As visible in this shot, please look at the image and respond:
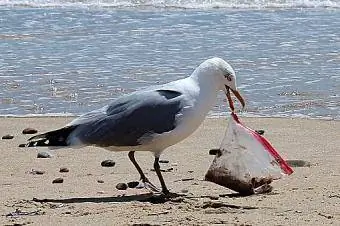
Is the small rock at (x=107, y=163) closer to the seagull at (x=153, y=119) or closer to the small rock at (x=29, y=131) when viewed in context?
the seagull at (x=153, y=119)

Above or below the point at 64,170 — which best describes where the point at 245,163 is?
above

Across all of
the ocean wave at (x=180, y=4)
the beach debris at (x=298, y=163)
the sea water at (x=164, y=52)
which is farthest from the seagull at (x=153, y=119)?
the ocean wave at (x=180, y=4)

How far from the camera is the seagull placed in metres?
5.23

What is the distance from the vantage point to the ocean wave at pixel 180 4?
1820 cm

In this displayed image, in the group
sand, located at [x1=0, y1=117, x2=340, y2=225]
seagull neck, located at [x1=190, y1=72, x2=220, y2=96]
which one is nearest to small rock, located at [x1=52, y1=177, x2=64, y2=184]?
sand, located at [x1=0, y1=117, x2=340, y2=225]

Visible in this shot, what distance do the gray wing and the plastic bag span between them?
398mm

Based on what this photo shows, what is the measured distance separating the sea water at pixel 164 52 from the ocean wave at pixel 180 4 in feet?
0.26

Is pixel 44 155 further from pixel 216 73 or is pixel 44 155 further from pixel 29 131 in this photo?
pixel 216 73

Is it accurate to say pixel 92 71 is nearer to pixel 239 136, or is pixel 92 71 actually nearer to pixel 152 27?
pixel 152 27

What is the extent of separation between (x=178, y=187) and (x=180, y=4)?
43.9ft

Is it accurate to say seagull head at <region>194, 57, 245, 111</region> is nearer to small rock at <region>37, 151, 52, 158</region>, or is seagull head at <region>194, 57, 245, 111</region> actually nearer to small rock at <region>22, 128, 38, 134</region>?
small rock at <region>37, 151, 52, 158</region>

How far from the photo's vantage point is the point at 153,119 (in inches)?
207

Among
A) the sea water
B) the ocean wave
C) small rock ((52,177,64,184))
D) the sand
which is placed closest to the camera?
the sand

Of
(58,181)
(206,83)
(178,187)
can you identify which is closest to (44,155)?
(58,181)
